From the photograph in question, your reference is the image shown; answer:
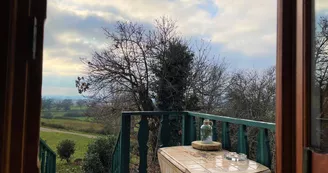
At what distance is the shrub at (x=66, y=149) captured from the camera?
11.9ft

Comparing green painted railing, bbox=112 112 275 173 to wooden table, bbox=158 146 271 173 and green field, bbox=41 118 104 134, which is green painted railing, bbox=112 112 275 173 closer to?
wooden table, bbox=158 146 271 173

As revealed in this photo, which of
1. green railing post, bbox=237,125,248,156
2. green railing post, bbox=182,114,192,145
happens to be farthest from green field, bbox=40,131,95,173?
green railing post, bbox=237,125,248,156

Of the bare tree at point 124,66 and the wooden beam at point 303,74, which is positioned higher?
the bare tree at point 124,66

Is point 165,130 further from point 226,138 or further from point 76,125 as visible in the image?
point 76,125

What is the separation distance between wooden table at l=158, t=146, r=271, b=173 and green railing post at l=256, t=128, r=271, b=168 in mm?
128

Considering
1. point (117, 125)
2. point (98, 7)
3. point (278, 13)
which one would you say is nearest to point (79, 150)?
point (117, 125)

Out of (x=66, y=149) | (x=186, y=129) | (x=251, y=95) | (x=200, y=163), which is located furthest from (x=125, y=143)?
(x=251, y=95)

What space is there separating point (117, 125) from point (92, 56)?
55.4 inches

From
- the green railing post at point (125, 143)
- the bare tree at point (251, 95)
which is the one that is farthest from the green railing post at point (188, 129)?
the bare tree at point (251, 95)

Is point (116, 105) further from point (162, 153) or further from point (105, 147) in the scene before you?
point (162, 153)

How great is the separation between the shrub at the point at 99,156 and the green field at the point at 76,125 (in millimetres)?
223

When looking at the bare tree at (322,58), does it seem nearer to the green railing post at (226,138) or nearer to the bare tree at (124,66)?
the green railing post at (226,138)

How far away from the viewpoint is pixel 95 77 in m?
4.75

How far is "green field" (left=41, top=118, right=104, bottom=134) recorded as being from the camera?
2774mm
